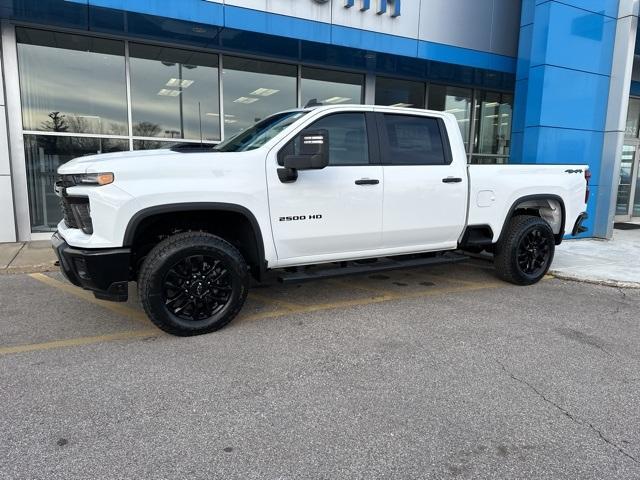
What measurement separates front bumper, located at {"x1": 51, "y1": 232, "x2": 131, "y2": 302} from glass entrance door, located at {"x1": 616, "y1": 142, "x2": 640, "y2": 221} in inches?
566

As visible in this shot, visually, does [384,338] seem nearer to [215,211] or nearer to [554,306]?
[215,211]

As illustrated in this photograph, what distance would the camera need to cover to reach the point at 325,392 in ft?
10.9

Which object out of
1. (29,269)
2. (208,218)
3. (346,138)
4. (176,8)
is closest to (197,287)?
(208,218)

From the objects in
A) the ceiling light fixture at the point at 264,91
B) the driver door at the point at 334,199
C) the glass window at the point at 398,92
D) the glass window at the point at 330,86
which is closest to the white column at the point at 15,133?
the ceiling light fixture at the point at 264,91

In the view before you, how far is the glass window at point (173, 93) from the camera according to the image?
30.8 feet

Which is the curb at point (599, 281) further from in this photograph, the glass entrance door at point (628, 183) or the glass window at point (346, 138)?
the glass entrance door at point (628, 183)

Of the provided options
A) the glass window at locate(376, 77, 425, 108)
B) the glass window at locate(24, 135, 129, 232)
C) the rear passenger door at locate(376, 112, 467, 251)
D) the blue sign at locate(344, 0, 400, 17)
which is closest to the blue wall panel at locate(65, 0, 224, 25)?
the blue sign at locate(344, 0, 400, 17)

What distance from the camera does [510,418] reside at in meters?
3.04

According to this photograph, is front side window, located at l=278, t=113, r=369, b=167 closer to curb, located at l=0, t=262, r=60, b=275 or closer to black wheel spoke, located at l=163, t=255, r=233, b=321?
black wheel spoke, located at l=163, t=255, r=233, b=321

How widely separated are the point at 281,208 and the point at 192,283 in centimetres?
105

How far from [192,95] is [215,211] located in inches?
252

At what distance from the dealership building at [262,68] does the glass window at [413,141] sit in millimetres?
4278

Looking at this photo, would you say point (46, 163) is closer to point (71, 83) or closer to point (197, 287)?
point (71, 83)

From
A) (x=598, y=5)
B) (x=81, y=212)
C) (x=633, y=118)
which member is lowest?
(x=81, y=212)
